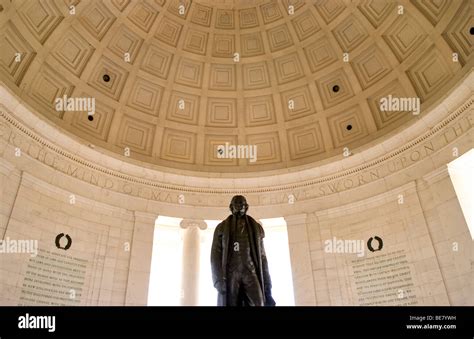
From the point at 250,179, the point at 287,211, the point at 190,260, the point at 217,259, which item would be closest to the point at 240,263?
the point at 217,259

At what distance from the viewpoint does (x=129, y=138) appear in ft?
60.4

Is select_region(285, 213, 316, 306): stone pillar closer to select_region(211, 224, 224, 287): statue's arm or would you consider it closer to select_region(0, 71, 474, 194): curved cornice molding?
select_region(0, 71, 474, 194): curved cornice molding

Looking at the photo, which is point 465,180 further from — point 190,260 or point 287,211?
point 190,260

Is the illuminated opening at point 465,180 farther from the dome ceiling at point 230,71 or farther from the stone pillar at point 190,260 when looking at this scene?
the stone pillar at point 190,260

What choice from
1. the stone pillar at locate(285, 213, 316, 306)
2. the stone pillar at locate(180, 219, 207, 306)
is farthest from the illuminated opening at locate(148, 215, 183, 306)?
the stone pillar at locate(285, 213, 316, 306)

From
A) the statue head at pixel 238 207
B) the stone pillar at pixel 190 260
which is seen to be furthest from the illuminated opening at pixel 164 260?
the statue head at pixel 238 207

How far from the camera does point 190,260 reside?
52.4 feet

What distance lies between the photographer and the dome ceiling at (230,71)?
1575 cm

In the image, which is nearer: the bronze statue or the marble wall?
the bronze statue

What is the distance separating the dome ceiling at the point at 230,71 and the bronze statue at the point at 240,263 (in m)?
10.6

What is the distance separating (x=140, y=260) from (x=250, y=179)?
613 centimetres

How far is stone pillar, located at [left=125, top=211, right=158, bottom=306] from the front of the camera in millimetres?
14775

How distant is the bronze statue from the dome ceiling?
1058 cm
